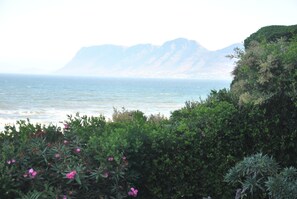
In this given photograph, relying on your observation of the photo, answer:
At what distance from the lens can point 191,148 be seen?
20.7 ft

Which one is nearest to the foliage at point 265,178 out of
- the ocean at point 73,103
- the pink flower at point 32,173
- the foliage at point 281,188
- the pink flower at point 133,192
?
the foliage at point 281,188

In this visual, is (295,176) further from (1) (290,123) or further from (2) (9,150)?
(2) (9,150)

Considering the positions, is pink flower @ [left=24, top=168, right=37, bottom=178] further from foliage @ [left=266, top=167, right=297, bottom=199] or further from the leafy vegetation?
foliage @ [left=266, top=167, right=297, bottom=199]

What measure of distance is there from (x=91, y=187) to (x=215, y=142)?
2.05 m

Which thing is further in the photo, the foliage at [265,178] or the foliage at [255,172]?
the foliage at [255,172]

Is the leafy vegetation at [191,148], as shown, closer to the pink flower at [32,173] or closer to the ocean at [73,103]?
the pink flower at [32,173]

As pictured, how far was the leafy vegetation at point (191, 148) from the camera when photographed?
5551 mm

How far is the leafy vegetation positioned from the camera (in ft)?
18.2

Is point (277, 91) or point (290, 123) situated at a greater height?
point (277, 91)

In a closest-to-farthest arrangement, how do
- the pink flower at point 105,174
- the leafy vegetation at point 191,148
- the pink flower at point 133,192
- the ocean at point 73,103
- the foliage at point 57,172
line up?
the foliage at point 57,172
the pink flower at point 105,174
the leafy vegetation at point 191,148
the pink flower at point 133,192
the ocean at point 73,103

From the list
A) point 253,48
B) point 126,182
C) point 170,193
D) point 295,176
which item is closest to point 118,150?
point 126,182

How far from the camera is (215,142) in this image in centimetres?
648

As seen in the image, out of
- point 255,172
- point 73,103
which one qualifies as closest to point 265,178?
point 255,172

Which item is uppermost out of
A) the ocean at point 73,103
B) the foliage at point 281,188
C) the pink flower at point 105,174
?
the pink flower at point 105,174
